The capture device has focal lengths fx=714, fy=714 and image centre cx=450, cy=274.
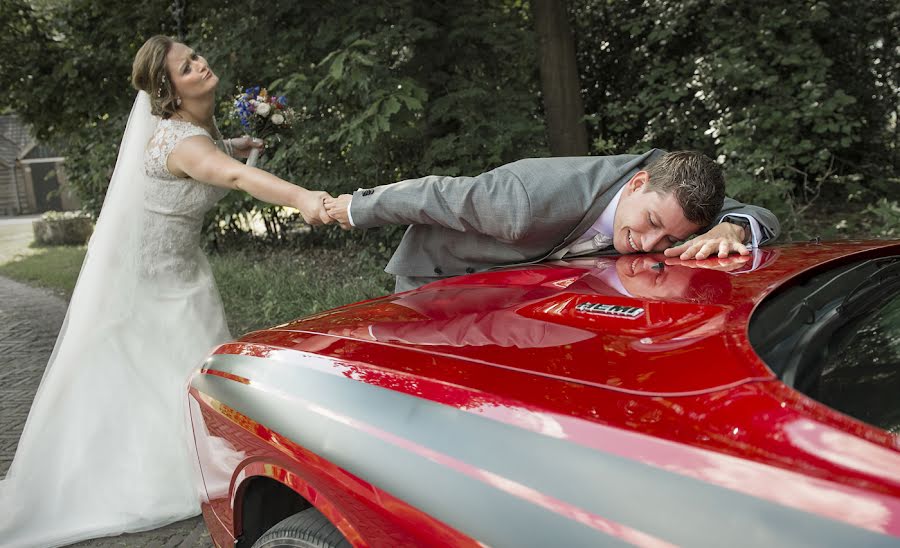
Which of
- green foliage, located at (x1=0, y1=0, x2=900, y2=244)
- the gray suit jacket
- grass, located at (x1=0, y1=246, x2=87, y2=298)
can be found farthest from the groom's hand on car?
grass, located at (x1=0, y1=246, x2=87, y2=298)

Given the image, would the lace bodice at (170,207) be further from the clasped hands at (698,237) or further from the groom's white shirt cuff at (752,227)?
the groom's white shirt cuff at (752,227)

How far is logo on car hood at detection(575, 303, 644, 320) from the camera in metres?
1.63

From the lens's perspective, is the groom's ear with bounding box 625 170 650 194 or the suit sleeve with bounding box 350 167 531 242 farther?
the groom's ear with bounding box 625 170 650 194

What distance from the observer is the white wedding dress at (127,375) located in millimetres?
3350

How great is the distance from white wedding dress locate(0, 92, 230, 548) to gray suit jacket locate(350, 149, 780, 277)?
130cm

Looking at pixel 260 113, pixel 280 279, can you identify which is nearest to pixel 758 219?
pixel 260 113

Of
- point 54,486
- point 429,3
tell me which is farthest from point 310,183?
point 54,486

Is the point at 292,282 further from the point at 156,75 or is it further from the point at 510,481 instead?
the point at 510,481

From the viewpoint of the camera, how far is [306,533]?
5.53 feet

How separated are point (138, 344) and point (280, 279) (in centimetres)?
489

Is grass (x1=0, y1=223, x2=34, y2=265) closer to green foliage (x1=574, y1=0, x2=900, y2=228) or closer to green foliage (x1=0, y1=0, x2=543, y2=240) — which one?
green foliage (x1=0, y1=0, x2=543, y2=240)

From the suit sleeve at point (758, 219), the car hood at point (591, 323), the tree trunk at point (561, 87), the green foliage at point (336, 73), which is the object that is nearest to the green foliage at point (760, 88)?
the tree trunk at point (561, 87)

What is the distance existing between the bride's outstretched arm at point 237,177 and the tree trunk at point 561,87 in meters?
5.33

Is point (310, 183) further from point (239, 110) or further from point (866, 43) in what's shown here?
point (866, 43)
